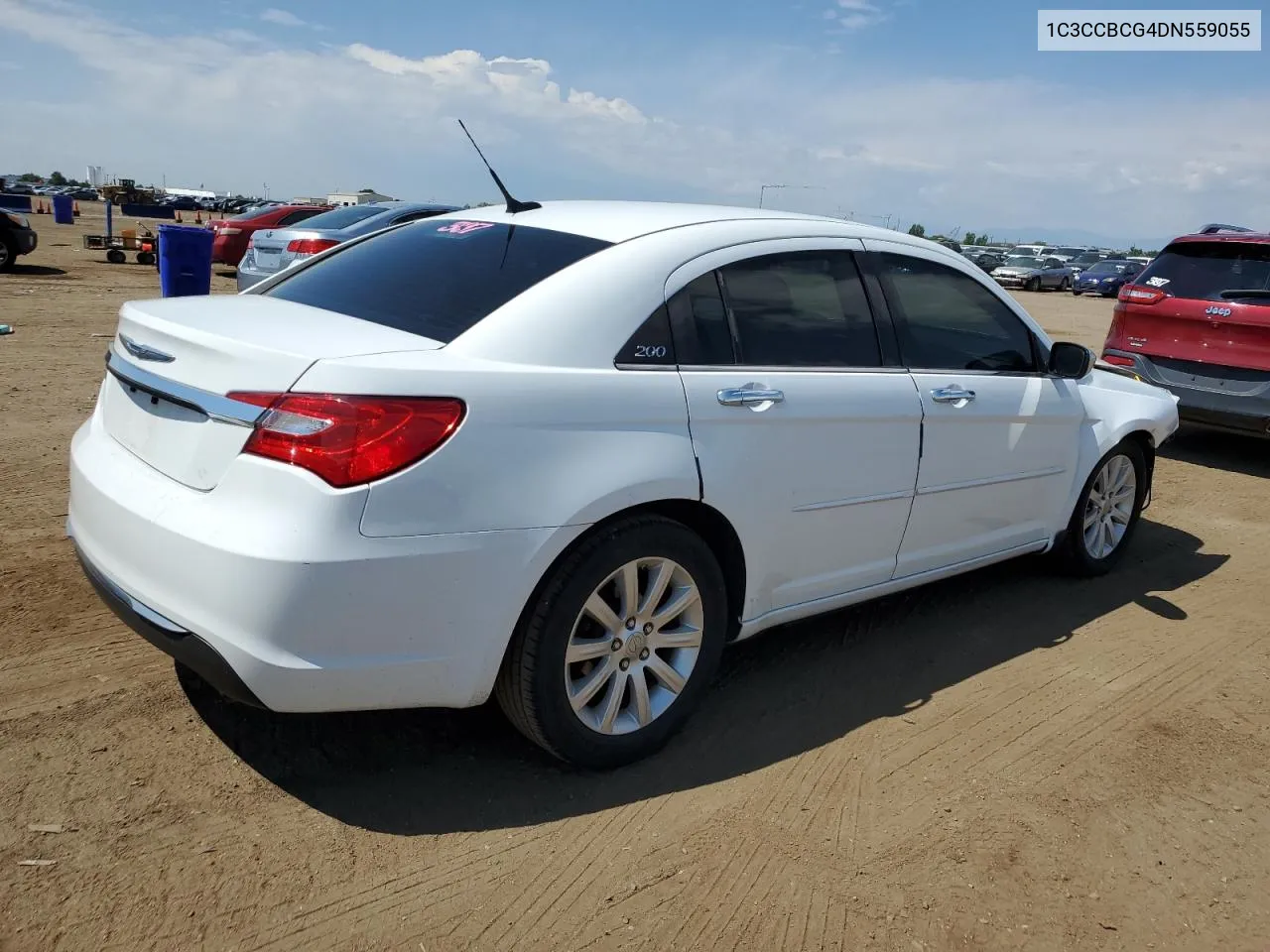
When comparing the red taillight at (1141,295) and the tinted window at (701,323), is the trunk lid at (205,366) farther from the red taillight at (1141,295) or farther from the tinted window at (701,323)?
the red taillight at (1141,295)

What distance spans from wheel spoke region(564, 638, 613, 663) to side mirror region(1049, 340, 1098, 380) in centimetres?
266

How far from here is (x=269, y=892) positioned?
99.3 inches

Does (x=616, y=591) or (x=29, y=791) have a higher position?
(x=616, y=591)

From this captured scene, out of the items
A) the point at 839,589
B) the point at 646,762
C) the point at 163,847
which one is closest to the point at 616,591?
the point at 646,762

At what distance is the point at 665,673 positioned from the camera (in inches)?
125

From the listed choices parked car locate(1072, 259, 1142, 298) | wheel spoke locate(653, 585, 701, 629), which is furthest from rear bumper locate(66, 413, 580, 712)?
parked car locate(1072, 259, 1142, 298)

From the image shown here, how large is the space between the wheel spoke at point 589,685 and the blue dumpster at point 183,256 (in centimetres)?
664

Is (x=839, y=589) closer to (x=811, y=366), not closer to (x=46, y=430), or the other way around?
(x=811, y=366)

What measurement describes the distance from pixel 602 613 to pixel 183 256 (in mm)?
6926

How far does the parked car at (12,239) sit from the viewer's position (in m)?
17.2

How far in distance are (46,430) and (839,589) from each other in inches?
204

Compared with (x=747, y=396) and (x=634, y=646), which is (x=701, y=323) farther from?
(x=634, y=646)

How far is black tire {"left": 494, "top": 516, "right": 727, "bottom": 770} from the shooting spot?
281cm

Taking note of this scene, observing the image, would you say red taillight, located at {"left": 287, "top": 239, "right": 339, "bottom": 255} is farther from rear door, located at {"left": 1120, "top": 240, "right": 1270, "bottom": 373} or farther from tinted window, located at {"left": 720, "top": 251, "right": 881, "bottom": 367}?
tinted window, located at {"left": 720, "top": 251, "right": 881, "bottom": 367}
